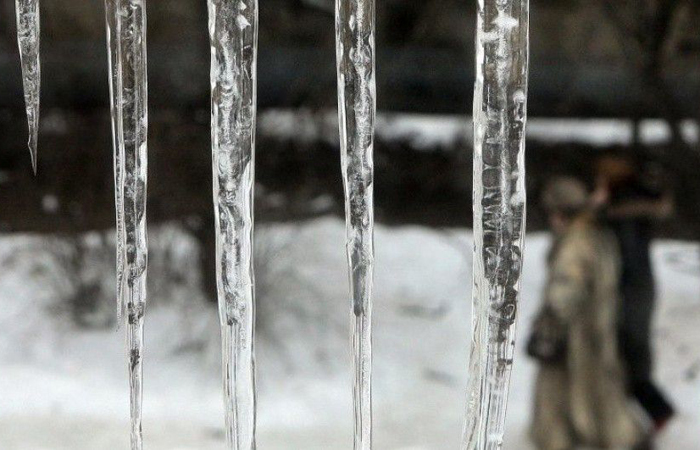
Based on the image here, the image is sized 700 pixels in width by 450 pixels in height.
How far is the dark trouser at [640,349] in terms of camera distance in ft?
12.1

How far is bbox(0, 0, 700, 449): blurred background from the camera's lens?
13.1ft

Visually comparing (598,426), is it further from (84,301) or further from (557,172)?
(84,301)

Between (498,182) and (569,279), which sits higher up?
(498,182)

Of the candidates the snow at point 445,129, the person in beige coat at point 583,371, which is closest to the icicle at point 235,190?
the person in beige coat at point 583,371

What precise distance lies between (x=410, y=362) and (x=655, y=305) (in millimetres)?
992

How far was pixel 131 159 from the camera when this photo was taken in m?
0.89

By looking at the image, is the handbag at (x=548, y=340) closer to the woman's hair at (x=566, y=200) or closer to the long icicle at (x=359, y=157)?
the woman's hair at (x=566, y=200)

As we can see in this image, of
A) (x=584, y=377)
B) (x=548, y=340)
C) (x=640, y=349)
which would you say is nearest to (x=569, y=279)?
(x=548, y=340)

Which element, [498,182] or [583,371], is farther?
[583,371]

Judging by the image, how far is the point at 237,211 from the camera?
0.85 m

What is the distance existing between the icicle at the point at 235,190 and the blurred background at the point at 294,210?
3026 millimetres

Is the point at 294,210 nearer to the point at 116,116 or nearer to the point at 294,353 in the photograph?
the point at 294,353

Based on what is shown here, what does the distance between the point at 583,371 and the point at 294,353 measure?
131cm

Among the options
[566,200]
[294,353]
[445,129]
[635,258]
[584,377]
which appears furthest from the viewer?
[445,129]
